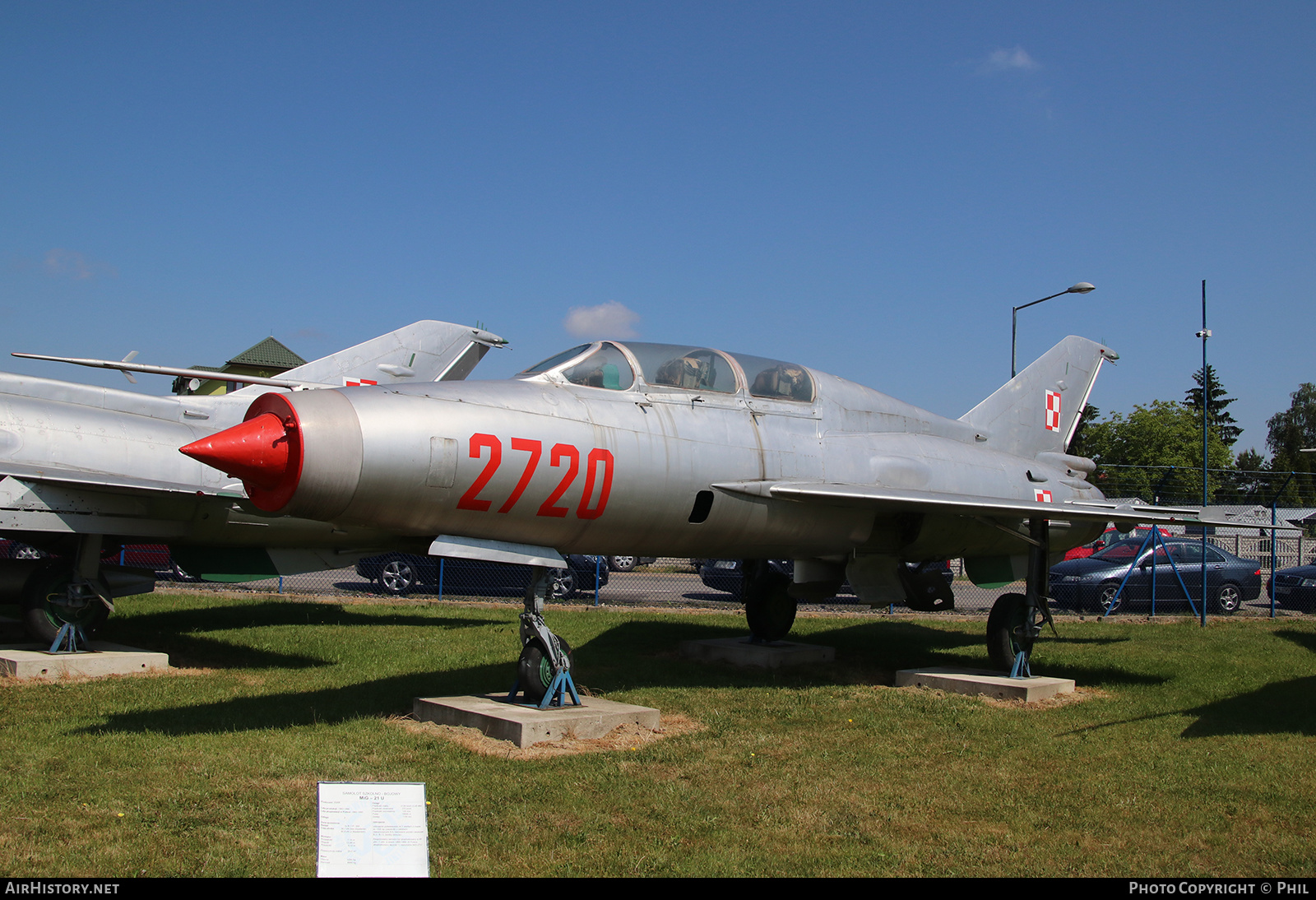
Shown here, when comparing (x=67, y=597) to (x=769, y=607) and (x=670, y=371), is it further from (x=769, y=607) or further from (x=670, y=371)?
(x=769, y=607)

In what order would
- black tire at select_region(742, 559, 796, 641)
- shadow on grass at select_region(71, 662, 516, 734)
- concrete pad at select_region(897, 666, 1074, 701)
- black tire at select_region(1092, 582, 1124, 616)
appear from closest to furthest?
1. shadow on grass at select_region(71, 662, 516, 734)
2. concrete pad at select_region(897, 666, 1074, 701)
3. black tire at select_region(742, 559, 796, 641)
4. black tire at select_region(1092, 582, 1124, 616)

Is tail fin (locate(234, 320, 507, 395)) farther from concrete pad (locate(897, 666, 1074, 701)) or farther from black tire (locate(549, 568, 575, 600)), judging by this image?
concrete pad (locate(897, 666, 1074, 701))

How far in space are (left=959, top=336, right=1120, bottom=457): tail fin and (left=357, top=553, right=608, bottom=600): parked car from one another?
30.6 ft

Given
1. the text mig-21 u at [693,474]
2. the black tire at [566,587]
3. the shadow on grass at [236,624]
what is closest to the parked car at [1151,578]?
the text mig-21 u at [693,474]

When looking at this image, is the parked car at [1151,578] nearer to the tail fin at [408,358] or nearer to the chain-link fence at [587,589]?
the chain-link fence at [587,589]

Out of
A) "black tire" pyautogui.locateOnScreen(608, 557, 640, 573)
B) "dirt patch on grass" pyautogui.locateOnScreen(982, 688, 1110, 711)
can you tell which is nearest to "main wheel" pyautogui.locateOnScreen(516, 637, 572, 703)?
"dirt patch on grass" pyautogui.locateOnScreen(982, 688, 1110, 711)

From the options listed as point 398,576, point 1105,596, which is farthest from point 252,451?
point 1105,596

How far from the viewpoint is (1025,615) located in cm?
1007

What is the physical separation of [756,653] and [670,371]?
4337mm

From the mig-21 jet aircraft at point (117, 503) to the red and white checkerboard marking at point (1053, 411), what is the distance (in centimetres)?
809

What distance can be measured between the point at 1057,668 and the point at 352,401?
907 cm

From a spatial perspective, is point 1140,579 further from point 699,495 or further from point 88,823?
point 88,823

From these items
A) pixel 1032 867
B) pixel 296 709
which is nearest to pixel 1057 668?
pixel 1032 867

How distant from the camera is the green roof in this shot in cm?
6425
